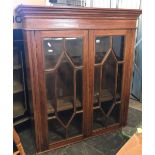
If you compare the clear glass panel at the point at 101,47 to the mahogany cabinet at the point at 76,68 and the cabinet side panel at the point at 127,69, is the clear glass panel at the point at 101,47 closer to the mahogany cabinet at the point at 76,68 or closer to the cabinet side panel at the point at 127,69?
the mahogany cabinet at the point at 76,68

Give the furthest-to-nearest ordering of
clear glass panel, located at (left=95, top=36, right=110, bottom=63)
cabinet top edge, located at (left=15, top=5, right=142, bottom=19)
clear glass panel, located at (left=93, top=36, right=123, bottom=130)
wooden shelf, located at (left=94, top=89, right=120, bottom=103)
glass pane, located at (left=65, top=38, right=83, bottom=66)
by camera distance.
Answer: wooden shelf, located at (left=94, top=89, right=120, bottom=103), clear glass panel, located at (left=93, top=36, right=123, bottom=130), clear glass panel, located at (left=95, top=36, right=110, bottom=63), glass pane, located at (left=65, top=38, right=83, bottom=66), cabinet top edge, located at (left=15, top=5, right=142, bottom=19)

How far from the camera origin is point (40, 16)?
1335mm

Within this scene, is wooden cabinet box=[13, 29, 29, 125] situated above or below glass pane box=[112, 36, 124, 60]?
below

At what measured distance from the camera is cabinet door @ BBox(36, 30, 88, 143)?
4.76ft

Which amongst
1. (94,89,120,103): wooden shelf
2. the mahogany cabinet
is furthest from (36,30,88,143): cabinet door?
(94,89,120,103): wooden shelf

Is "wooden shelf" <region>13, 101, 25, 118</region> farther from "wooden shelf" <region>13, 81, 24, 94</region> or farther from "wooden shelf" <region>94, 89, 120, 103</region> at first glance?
"wooden shelf" <region>94, 89, 120, 103</region>

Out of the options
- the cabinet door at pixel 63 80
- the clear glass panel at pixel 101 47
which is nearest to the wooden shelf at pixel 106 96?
the cabinet door at pixel 63 80

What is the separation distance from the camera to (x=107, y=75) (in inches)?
70.5

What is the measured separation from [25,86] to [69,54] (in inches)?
23.1

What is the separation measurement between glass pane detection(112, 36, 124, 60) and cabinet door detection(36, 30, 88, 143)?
0.28 metres

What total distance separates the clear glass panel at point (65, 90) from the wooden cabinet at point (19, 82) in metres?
0.37

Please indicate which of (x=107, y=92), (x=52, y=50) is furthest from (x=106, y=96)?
(x=52, y=50)
